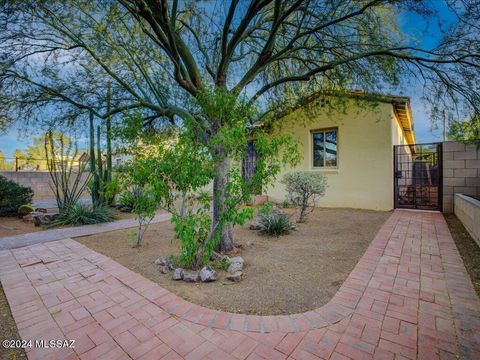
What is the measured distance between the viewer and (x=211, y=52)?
253 inches

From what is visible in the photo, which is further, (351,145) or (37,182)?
(37,182)

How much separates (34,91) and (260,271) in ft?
23.7

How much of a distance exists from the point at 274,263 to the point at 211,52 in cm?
553

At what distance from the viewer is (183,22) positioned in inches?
215

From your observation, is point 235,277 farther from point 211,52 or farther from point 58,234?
point 211,52

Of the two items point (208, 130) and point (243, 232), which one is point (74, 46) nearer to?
point (208, 130)

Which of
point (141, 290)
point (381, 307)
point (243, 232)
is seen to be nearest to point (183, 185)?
point (141, 290)

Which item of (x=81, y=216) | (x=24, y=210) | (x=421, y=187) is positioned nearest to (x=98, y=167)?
(x=81, y=216)

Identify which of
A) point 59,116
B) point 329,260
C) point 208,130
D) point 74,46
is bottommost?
point 329,260

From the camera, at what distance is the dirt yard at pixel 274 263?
2.69m

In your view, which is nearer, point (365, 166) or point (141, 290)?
point (141, 290)

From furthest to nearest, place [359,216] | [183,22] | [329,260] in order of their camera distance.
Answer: [359,216] → [183,22] → [329,260]

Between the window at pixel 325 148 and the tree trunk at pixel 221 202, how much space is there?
672cm

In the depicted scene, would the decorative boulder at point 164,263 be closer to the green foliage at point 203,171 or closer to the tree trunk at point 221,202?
the green foliage at point 203,171
